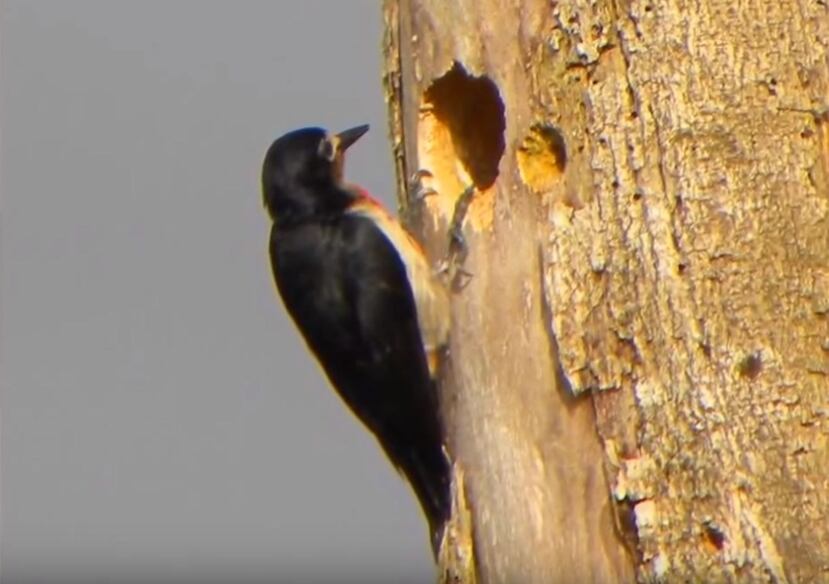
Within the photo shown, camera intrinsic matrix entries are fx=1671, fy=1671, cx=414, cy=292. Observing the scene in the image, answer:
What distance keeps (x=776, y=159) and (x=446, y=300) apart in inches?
43.3

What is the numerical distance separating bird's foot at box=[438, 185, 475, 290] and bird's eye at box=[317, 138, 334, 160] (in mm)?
979

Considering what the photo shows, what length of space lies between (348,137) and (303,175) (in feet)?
0.96

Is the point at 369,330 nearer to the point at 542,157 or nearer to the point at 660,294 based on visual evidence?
the point at 542,157

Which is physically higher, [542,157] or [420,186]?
[420,186]

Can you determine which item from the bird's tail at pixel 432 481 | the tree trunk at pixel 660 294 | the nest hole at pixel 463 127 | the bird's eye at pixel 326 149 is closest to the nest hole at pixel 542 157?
the tree trunk at pixel 660 294

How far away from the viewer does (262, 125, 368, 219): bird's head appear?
209 inches

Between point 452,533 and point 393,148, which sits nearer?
point 452,533

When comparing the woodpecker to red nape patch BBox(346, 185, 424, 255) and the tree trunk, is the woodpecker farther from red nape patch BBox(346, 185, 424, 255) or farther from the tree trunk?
the tree trunk

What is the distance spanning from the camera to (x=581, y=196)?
4.01m

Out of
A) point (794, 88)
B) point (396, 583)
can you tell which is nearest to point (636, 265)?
point (794, 88)

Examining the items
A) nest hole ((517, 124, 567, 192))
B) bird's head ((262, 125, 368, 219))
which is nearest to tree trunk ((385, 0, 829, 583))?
nest hole ((517, 124, 567, 192))

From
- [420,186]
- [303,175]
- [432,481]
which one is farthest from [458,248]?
[303,175]

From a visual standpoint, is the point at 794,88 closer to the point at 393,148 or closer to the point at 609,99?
the point at 609,99

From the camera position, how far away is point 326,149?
17.9 ft
